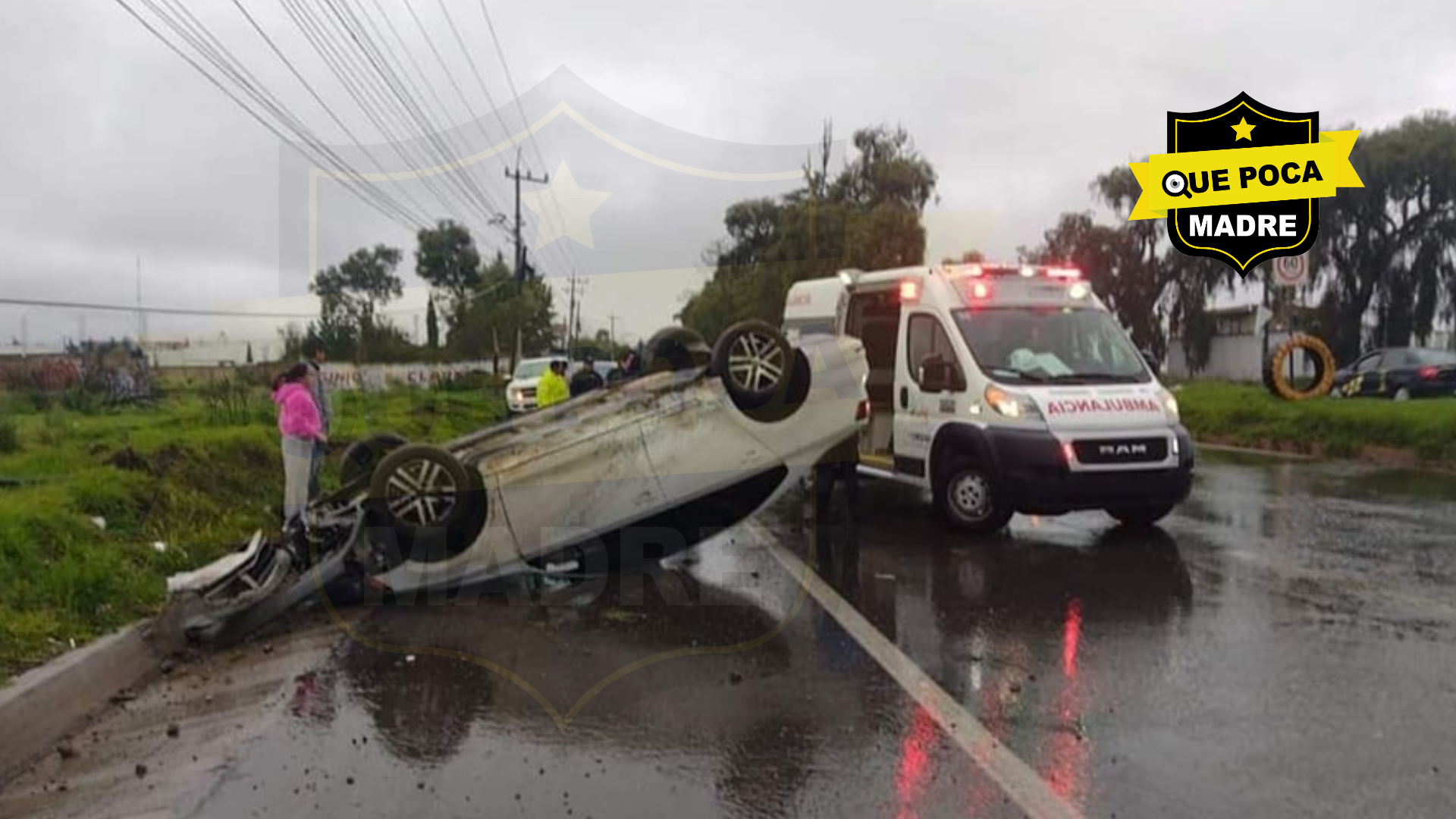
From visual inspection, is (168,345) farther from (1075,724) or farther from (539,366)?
(1075,724)

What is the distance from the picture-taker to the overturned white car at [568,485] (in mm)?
7031

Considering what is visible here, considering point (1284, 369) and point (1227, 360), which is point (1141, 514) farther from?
point (1227, 360)

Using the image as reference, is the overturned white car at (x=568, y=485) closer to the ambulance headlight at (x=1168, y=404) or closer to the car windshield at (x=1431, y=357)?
the ambulance headlight at (x=1168, y=404)

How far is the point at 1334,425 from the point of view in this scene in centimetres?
1722

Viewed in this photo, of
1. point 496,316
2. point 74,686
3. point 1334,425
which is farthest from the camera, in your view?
point 496,316

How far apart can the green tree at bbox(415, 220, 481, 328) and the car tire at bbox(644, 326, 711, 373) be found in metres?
32.6

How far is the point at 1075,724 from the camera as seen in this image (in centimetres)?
482

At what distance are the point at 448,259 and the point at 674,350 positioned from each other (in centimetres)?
3479

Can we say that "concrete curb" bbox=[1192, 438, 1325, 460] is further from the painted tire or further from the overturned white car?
the overturned white car

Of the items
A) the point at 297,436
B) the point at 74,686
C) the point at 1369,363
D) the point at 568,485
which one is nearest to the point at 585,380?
the point at 297,436

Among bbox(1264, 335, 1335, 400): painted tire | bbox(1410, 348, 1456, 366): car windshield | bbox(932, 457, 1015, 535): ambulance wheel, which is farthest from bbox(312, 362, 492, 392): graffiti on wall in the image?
bbox(1410, 348, 1456, 366): car windshield

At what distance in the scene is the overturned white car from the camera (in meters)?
7.03

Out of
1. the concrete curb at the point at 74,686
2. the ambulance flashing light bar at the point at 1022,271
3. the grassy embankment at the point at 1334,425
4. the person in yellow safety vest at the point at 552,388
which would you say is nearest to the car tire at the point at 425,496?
the concrete curb at the point at 74,686

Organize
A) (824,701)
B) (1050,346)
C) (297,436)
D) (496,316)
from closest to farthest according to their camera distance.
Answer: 1. (824,701)
2. (1050,346)
3. (297,436)
4. (496,316)
